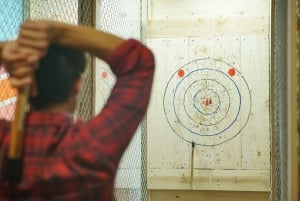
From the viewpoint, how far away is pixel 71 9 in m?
1.50

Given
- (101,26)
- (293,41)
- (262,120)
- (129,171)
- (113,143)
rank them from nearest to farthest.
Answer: (113,143)
(293,41)
(101,26)
(129,171)
(262,120)

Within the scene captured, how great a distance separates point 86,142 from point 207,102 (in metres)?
2.33

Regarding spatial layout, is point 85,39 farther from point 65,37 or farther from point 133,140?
point 133,140

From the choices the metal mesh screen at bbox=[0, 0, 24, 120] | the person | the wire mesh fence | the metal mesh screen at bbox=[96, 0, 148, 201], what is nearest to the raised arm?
the person

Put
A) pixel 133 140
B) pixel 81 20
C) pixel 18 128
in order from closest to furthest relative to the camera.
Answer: pixel 18 128 → pixel 81 20 → pixel 133 140

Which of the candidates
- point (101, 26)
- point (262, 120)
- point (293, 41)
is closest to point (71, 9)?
point (101, 26)

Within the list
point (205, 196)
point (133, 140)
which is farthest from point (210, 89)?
point (133, 140)

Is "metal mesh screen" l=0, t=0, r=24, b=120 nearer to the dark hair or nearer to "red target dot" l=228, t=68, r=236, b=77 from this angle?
the dark hair

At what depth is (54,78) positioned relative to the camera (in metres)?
0.59

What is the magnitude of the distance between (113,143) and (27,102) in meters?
0.12

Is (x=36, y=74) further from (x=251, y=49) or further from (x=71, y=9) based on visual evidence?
(x=251, y=49)

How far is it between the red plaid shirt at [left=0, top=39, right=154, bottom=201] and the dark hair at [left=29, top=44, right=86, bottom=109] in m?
0.02

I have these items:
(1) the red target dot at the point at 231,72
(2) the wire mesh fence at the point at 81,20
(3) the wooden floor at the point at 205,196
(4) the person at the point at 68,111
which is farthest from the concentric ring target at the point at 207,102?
(4) the person at the point at 68,111

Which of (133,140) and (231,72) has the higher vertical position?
(231,72)
